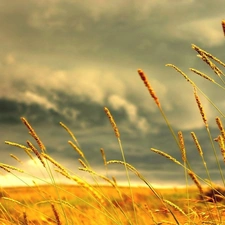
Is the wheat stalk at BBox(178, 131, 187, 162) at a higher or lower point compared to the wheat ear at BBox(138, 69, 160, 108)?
lower

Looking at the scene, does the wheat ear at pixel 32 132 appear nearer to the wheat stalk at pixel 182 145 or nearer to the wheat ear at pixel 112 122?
the wheat ear at pixel 112 122

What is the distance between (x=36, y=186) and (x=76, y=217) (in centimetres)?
69

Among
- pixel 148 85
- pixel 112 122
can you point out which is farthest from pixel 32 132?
pixel 148 85

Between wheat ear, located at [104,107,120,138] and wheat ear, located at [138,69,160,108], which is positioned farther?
wheat ear, located at [104,107,120,138]

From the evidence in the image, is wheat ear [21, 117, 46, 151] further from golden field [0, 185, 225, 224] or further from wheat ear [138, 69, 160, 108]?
wheat ear [138, 69, 160, 108]

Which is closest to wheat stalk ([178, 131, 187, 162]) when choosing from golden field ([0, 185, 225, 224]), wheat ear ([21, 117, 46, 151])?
golden field ([0, 185, 225, 224])

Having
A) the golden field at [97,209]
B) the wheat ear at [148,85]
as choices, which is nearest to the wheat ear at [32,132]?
the golden field at [97,209]

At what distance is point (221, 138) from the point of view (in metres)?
2.15

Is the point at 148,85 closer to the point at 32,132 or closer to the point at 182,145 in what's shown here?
the point at 182,145

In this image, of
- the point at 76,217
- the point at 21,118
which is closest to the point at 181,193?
the point at 76,217

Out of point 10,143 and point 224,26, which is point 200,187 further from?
point 10,143

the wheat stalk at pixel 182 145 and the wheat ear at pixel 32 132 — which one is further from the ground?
the wheat ear at pixel 32 132

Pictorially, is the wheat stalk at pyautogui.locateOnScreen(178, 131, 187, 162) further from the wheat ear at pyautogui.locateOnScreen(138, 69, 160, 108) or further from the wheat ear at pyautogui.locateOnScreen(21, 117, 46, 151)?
the wheat ear at pyautogui.locateOnScreen(21, 117, 46, 151)

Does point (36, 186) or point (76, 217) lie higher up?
point (36, 186)
